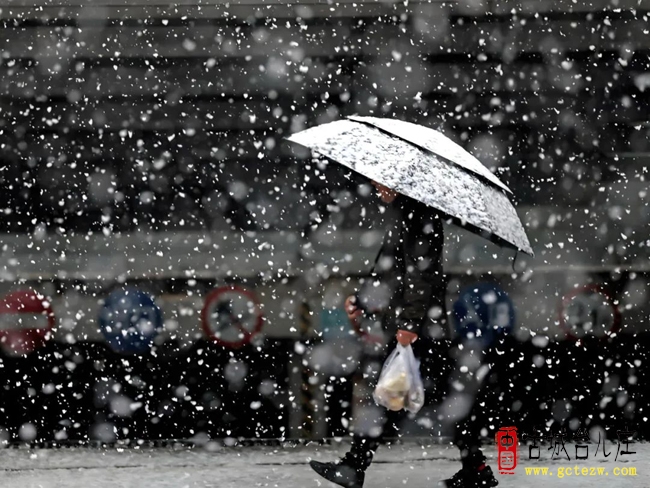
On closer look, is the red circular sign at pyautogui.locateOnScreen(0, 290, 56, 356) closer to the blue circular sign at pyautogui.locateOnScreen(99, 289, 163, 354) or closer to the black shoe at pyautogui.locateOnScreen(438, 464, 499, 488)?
the blue circular sign at pyautogui.locateOnScreen(99, 289, 163, 354)

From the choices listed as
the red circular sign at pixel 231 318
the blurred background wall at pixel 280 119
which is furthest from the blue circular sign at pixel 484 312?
the red circular sign at pixel 231 318

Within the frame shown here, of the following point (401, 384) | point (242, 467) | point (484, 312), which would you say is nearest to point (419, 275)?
point (401, 384)

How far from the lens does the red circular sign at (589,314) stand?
298 inches

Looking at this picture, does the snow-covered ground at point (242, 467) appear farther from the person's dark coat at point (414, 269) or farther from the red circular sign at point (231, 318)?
the person's dark coat at point (414, 269)

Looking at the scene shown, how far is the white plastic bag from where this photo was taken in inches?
196

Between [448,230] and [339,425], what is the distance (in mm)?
1519

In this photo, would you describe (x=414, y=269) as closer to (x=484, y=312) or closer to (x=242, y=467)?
(x=242, y=467)

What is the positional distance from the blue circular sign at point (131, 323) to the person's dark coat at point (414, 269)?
281 centimetres

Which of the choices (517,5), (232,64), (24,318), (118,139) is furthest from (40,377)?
(517,5)

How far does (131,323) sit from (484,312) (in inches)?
87.7

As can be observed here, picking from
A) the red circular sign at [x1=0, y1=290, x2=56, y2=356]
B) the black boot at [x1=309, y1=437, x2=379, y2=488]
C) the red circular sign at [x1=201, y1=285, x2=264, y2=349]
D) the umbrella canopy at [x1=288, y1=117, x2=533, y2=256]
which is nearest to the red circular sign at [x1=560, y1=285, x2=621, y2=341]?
the red circular sign at [x1=201, y1=285, x2=264, y2=349]

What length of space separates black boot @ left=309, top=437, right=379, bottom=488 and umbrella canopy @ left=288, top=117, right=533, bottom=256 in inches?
40.7

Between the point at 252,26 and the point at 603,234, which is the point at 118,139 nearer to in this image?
the point at 252,26

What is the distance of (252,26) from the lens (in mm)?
8289
